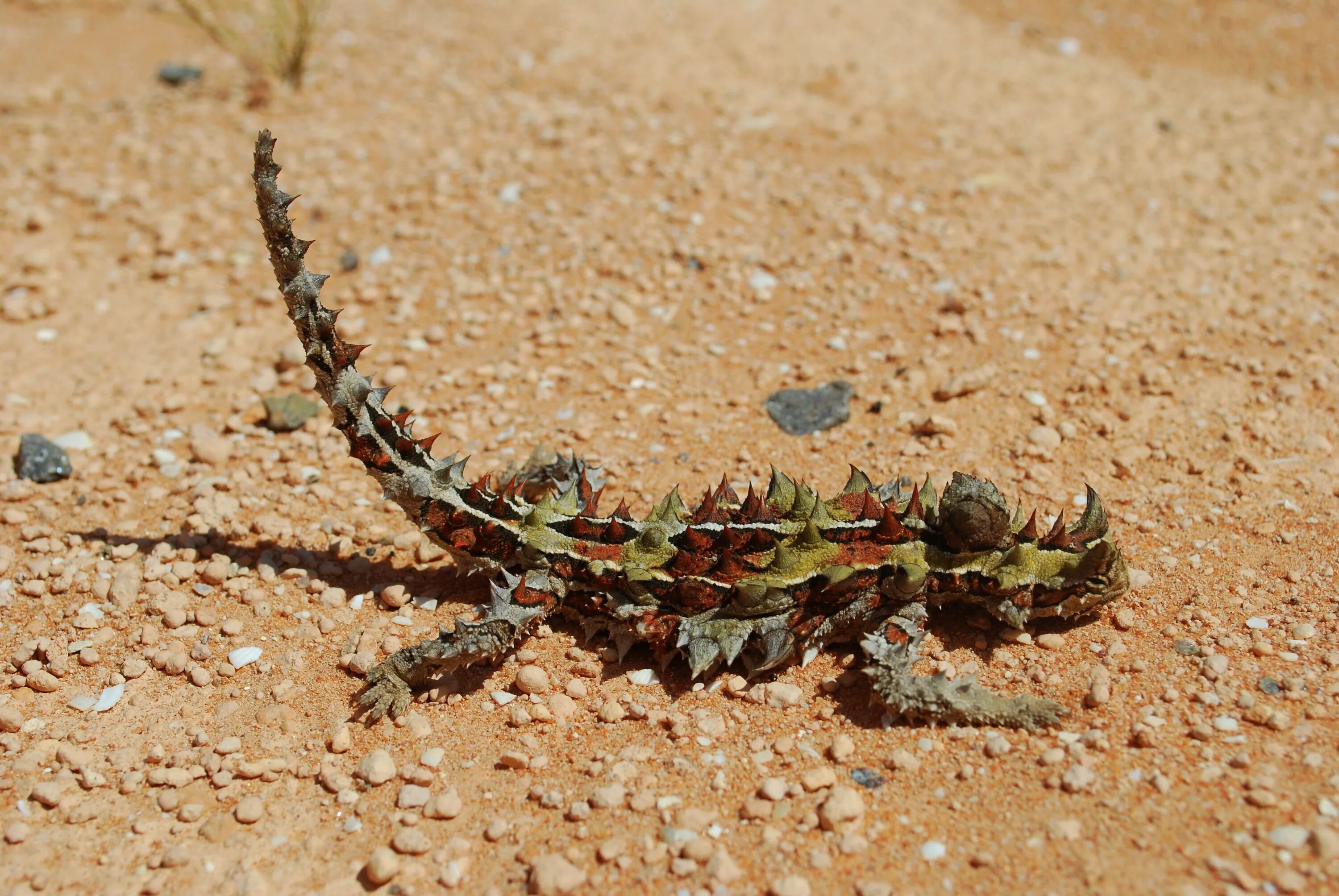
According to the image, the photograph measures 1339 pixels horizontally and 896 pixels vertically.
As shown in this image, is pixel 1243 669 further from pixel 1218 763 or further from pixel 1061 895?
pixel 1061 895

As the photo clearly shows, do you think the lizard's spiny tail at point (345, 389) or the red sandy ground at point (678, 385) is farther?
the lizard's spiny tail at point (345, 389)

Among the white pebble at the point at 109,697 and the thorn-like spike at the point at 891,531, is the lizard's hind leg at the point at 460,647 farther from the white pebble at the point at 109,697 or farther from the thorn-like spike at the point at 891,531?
the thorn-like spike at the point at 891,531

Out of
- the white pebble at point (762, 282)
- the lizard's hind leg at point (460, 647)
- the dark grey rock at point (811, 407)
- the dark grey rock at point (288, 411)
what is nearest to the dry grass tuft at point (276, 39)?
the dark grey rock at point (288, 411)

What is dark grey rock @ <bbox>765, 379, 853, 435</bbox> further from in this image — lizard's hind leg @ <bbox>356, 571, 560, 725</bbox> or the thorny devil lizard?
lizard's hind leg @ <bbox>356, 571, 560, 725</bbox>

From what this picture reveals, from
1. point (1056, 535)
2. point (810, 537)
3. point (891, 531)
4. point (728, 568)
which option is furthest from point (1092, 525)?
point (728, 568)

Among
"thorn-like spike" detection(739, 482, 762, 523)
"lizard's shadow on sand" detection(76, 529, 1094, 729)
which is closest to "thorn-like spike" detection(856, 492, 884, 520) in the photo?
"thorn-like spike" detection(739, 482, 762, 523)

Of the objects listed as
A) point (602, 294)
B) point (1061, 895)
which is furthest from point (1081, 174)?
point (1061, 895)

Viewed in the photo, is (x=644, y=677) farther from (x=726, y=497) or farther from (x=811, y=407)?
(x=811, y=407)

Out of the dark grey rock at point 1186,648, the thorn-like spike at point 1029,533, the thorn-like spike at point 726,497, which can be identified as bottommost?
the dark grey rock at point 1186,648
